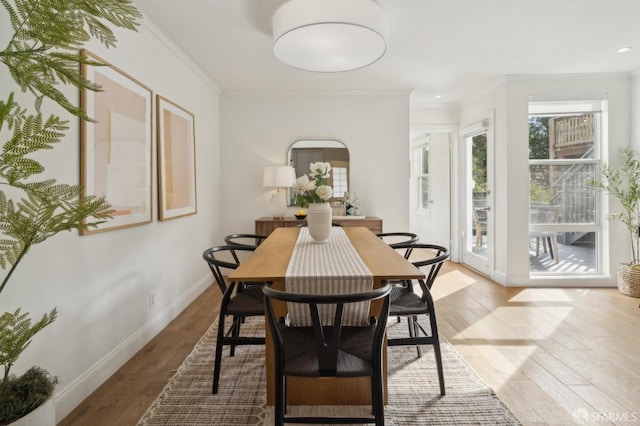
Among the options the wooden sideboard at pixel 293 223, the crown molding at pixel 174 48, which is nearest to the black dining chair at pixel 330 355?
the crown molding at pixel 174 48

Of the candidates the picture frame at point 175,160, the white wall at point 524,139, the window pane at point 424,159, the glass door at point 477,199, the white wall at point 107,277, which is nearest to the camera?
the white wall at point 107,277

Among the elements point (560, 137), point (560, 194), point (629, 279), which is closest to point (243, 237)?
point (560, 194)

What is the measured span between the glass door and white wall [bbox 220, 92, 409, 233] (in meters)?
1.06

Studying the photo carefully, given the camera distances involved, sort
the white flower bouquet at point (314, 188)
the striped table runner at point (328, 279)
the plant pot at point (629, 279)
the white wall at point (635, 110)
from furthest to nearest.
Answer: the white wall at point (635, 110) < the plant pot at point (629, 279) < the white flower bouquet at point (314, 188) < the striped table runner at point (328, 279)

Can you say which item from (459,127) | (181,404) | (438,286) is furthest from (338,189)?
(181,404)

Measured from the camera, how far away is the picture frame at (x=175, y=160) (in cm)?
296

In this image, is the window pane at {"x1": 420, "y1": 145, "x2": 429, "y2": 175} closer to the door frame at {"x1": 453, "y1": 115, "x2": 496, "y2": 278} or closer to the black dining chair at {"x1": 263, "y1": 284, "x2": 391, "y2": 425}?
the door frame at {"x1": 453, "y1": 115, "x2": 496, "y2": 278}

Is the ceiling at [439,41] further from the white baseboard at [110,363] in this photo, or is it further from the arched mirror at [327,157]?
the white baseboard at [110,363]

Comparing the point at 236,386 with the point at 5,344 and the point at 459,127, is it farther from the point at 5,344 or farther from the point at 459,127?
the point at 459,127

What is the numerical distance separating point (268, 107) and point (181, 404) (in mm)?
3741

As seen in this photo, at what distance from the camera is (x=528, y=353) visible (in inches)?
99.1

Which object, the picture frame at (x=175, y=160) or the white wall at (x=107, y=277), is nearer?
the white wall at (x=107, y=277)

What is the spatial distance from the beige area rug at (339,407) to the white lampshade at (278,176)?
2365mm

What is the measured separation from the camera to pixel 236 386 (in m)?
2.10
